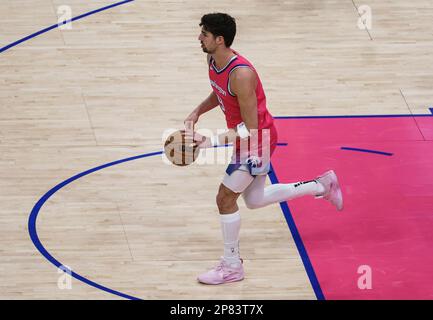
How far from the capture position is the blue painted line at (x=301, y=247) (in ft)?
34.0

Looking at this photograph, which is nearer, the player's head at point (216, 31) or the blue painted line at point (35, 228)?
the player's head at point (216, 31)

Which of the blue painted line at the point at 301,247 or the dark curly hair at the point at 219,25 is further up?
the dark curly hair at the point at 219,25

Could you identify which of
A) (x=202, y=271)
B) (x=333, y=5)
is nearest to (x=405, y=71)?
(x=333, y=5)

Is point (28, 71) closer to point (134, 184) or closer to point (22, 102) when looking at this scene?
point (22, 102)

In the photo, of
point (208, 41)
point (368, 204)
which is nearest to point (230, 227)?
point (208, 41)

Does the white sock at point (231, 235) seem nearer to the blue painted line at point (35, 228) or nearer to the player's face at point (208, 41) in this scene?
the blue painted line at point (35, 228)

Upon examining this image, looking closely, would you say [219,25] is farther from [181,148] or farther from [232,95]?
[181,148]

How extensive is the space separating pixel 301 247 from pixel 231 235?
3.23ft

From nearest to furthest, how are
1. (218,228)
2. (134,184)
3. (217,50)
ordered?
(217,50), (218,228), (134,184)

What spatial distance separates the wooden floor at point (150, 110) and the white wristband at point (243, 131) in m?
1.37

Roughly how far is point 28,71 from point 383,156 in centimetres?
468

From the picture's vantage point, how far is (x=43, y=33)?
15469 millimetres

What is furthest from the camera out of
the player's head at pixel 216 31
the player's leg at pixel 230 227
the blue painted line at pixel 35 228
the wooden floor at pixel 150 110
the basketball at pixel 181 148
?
the wooden floor at pixel 150 110

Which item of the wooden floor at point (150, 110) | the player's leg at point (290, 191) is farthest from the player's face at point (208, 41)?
the wooden floor at point (150, 110)
